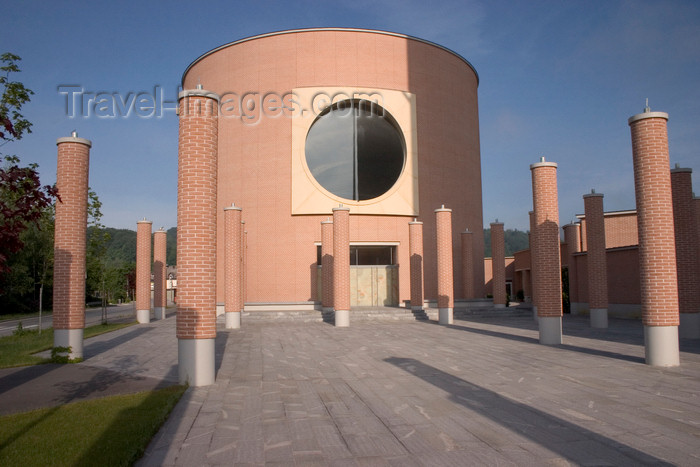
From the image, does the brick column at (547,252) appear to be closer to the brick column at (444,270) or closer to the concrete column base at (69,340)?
the brick column at (444,270)

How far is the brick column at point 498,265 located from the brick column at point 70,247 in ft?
60.7

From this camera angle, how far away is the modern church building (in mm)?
26328

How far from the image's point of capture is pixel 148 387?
26.6 ft

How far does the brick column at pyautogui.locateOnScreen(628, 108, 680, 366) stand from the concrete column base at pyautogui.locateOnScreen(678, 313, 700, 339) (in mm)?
4476

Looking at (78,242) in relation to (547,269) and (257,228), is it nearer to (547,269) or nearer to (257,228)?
(547,269)

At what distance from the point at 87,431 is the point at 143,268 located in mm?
20119

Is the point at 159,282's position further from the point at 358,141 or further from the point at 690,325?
the point at 690,325

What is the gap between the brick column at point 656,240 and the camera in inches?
384

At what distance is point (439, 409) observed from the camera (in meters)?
6.57

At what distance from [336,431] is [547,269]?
951 cm

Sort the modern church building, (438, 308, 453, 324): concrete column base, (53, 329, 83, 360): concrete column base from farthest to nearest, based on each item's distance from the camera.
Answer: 1. the modern church building
2. (438, 308, 453, 324): concrete column base
3. (53, 329, 83, 360): concrete column base

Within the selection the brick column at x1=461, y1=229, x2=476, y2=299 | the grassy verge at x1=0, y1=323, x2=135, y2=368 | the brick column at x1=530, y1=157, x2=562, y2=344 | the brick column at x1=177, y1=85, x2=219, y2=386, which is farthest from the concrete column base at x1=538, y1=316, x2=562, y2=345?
the brick column at x1=461, y1=229, x2=476, y2=299

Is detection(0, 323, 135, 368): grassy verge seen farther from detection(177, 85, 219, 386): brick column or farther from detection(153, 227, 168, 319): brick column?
detection(153, 227, 168, 319): brick column

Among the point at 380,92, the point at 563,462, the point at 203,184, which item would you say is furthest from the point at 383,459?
the point at 380,92
